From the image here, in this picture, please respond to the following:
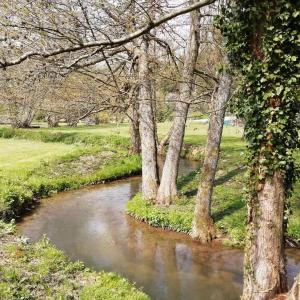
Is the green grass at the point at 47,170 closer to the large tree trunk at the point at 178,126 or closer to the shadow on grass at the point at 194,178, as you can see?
the shadow on grass at the point at 194,178

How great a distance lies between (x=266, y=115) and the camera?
8.38m

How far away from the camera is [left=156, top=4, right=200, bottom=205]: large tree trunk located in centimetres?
1677

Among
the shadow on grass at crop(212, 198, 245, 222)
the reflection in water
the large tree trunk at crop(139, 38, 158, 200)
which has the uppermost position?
the large tree trunk at crop(139, 38, 158, 200)

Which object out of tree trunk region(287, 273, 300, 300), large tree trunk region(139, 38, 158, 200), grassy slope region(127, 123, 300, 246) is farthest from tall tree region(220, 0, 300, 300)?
large tree trunk region(139, 38, 158, 200)

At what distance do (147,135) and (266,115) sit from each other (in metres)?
10.4

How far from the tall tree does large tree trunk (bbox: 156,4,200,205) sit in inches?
306

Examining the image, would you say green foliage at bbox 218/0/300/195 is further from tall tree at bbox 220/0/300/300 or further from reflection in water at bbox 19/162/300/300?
reflection in water at bbox 19/162/300/300

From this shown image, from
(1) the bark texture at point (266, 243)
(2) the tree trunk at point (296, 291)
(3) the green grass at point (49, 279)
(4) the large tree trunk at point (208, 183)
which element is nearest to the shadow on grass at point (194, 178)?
(4) the large tree trunk at point (208, 183)

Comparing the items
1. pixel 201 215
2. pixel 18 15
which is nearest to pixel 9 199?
pixel 201 215

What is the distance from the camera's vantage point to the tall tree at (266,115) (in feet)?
26.1

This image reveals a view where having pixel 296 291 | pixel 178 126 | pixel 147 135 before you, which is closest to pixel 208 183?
pixel 178 126

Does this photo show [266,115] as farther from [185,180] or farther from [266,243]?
[185,180]

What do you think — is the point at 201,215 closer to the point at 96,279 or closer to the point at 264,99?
the point at 96,279

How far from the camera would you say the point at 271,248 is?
880 cm
